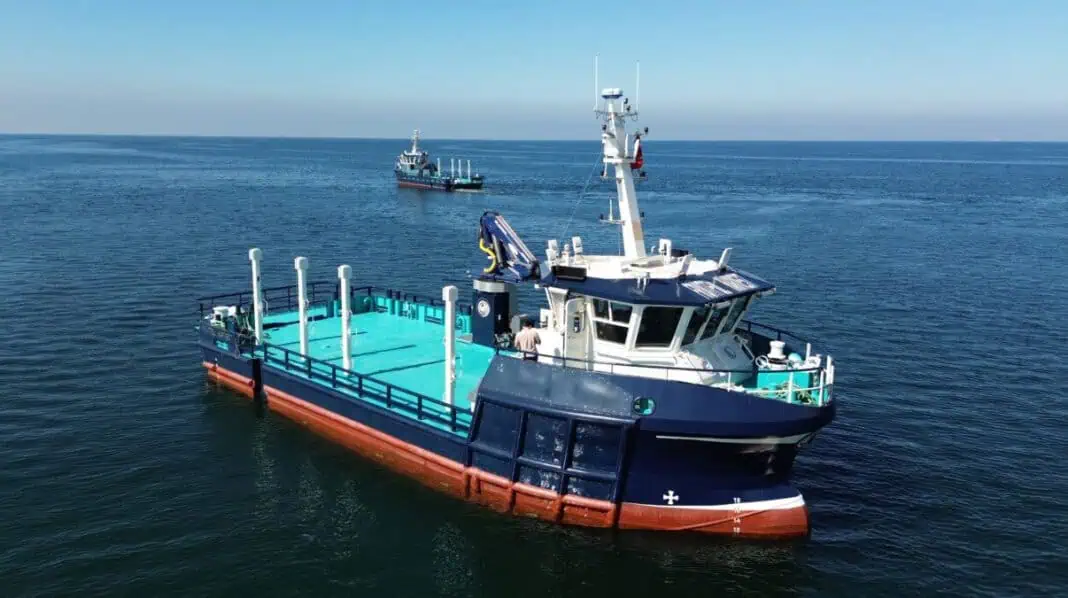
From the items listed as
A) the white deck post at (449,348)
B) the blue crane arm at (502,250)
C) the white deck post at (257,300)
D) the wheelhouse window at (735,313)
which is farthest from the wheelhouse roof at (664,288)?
the white deck post at (257,300)

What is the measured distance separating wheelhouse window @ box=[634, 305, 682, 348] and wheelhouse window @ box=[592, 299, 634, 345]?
0.33m

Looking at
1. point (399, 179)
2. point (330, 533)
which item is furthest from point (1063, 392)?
point (399, 179)

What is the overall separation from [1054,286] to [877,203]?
5069cm

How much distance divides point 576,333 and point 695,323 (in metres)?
2.64

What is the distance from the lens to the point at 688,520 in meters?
16.3

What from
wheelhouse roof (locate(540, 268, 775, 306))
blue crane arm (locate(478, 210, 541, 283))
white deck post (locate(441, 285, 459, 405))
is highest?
blue crane arm (locate(478, 210, 541, 283))

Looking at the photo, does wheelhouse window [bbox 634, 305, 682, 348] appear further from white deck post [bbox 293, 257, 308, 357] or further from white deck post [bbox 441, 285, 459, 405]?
white deck post [bbox 293, 257, 308, 357]

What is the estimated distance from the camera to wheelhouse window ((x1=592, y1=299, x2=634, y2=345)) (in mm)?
16344

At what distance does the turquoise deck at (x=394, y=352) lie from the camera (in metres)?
19.7

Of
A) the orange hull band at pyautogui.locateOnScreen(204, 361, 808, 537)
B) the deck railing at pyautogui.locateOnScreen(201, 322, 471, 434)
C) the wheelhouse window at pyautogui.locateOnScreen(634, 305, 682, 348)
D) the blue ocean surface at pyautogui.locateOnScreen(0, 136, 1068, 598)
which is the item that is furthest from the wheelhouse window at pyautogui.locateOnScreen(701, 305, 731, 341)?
the deck railing at pyautogui.locateOnScreen(201, 322, 471, 434)

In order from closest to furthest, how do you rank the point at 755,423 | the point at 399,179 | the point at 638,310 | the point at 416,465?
the point at 755,423 → the point at 638,310 → the point at 416,465 → the point at 399,179

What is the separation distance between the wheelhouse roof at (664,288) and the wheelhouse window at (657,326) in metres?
0.39

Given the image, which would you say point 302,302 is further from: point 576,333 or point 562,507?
point 562,507

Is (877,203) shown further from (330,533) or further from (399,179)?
(330,533)
